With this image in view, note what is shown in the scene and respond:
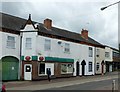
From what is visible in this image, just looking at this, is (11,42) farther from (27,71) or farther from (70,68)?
(70,68)

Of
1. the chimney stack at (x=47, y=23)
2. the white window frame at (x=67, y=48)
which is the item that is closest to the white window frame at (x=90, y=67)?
the white window frame at (x=67, y=48)

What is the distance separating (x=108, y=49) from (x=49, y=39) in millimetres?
38403

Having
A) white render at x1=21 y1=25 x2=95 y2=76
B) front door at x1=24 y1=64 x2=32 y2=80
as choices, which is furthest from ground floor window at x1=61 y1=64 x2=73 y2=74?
front door at x1=24 y1=64 x2=32 y2=80

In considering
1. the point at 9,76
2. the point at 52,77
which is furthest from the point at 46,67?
the point at 9,76

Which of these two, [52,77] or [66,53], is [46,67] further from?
[66,53]

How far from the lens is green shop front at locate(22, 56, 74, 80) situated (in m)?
36.8

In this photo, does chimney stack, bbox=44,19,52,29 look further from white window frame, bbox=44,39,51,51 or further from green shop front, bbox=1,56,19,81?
green shop front, bbox=1,56,19,81

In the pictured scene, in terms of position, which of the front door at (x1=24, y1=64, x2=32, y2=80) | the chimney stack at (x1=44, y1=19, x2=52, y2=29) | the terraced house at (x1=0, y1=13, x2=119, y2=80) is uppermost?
the chimney stack at (x1=44, y1=19, x2=52, y2=29)

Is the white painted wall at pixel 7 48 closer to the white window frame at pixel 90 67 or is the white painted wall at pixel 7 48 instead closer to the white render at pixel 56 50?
the white render at pixel 56 50

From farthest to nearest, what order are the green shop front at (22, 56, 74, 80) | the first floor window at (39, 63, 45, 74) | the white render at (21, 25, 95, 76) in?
the first floor window at (39, 63, 45, 74)
the white render at (21, 25, 95, 76)
the green shop front at (22, 56, 74, 80)

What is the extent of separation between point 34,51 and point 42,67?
2704mm

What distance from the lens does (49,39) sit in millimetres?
40344

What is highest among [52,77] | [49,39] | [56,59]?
[49,39]

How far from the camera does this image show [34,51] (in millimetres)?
37375
